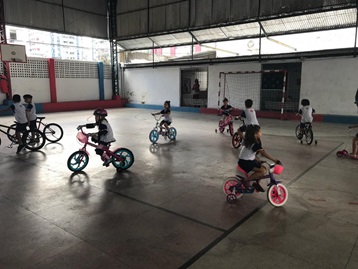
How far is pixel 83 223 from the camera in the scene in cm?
346

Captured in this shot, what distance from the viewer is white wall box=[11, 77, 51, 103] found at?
15727 millimetres

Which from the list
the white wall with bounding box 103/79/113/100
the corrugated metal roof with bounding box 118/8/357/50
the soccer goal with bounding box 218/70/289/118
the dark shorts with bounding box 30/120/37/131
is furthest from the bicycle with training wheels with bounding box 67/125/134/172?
the white wall with bounding box 103/79/113/100

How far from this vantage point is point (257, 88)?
48.9ft

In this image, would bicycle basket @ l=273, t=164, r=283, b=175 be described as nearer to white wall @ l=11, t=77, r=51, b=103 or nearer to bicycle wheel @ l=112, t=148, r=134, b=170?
bicycle wheel @ l=112, t=148, r=134, b=170

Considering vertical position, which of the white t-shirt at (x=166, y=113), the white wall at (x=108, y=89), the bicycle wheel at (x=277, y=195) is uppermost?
the white wall at (x=108, y=89)

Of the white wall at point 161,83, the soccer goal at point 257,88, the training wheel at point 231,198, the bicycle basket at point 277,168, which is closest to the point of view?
the bicycle basket at point 277,168

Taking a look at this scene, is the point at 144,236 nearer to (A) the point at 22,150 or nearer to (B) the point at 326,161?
(B) the point at 326,161

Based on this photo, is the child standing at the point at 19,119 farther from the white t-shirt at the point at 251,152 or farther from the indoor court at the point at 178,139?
the white t-shirt at the point at 251,152

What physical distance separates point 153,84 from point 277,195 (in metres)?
16.2

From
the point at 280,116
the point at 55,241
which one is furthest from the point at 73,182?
the point at 280,116

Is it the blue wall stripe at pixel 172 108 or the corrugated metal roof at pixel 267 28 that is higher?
the corrugated metal roof at pixel 267 28

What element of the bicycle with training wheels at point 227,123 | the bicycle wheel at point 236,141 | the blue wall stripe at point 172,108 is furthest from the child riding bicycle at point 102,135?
the blue wall stripe at point 172,108

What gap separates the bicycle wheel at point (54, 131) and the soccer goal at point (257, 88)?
945cm

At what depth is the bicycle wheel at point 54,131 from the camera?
8297 mm
